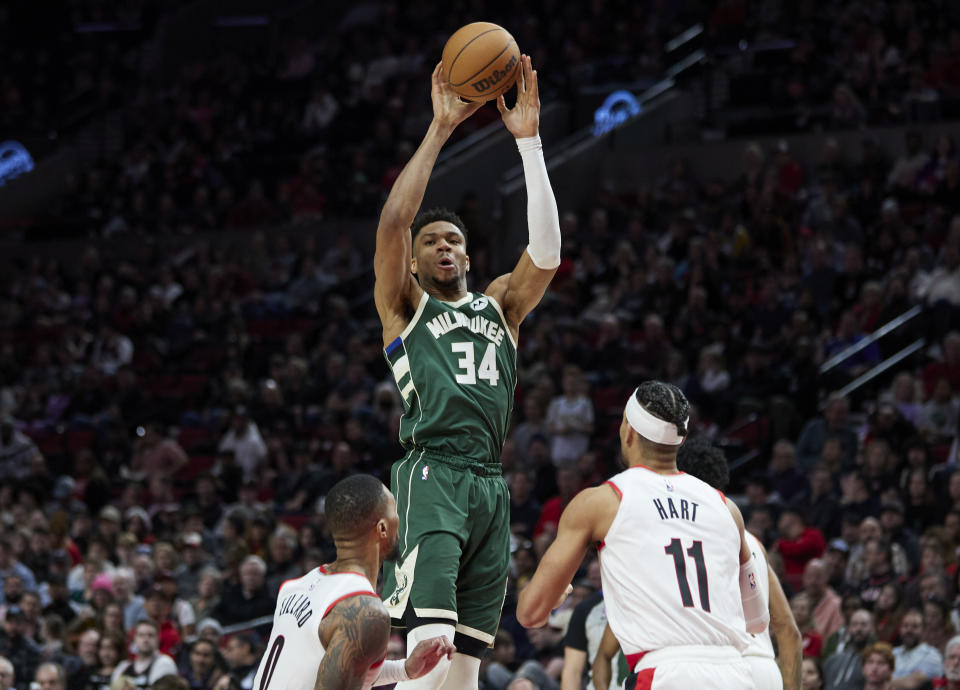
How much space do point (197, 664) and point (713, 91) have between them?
42.6 feet

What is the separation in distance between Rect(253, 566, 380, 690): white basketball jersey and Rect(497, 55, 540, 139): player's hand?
2.14 meters

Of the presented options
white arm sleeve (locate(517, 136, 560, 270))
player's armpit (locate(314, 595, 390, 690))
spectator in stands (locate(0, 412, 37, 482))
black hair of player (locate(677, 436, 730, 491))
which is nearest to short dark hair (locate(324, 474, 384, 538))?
→ player's armpit (locate(314, 595, 390, 690))

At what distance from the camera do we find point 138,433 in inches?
679

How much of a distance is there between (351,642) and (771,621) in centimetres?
217

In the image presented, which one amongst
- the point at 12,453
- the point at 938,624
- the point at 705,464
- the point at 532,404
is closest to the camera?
the point at 705,464

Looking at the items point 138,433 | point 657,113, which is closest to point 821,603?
point 138,433

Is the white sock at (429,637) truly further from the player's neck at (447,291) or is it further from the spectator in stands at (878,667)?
the spectator in stands at (878,667)

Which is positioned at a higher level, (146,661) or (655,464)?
(655,464)

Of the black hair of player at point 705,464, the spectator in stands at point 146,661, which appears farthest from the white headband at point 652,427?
the spectator in stands at point 146,661

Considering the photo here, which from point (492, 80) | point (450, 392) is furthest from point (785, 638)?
point (492, 80)

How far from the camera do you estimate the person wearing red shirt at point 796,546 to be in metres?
11.2

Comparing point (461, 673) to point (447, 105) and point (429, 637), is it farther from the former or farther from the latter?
point (447, 105)

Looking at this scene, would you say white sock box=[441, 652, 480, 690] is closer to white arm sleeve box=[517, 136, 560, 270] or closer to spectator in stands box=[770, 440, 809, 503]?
white arm sleeve box=[517, 136, 560, 270]

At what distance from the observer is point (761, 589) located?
5.52m
